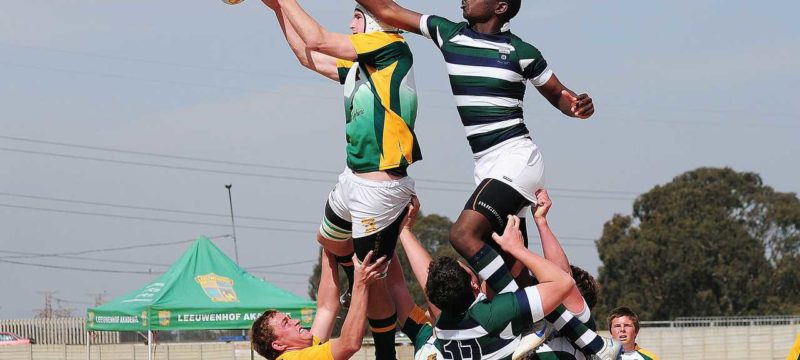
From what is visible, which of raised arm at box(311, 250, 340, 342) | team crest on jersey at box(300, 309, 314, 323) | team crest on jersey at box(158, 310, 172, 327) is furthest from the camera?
team crest on jersey at box(158, 310, 172, 327)

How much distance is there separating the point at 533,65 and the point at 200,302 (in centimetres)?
1546

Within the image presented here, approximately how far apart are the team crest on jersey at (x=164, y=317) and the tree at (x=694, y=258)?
4898 cm

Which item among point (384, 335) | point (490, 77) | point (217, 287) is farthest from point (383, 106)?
point (217, 287)

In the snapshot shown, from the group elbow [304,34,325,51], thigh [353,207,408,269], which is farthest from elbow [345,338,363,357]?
elbow [304,34,325,51]

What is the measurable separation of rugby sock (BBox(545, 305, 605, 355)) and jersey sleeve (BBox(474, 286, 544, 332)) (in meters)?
0.30

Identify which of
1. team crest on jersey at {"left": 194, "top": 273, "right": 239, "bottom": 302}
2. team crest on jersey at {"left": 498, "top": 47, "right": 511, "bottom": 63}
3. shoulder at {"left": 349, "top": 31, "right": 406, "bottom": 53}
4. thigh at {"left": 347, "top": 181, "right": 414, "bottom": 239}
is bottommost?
team crest on jersey at {"left": 194, "top": 273, "right": 239, "bottom": 302}

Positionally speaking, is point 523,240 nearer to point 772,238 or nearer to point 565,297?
point 565,297

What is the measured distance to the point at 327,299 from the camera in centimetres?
910

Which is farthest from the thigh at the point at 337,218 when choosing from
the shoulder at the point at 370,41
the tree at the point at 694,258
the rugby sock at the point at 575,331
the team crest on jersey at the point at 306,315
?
the tree at the point at 694,258

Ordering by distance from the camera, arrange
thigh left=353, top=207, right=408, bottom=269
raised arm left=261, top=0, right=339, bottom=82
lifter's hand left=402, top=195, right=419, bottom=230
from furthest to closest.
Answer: raised arm left=261, top=0, right=339, bottom=82, lifter's hand left=402, top=195, right=419, bottom=230, thigh left=353, top=207, right=408, bottom=269

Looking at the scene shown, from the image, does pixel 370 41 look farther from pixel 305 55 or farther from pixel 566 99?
pixel 566 99

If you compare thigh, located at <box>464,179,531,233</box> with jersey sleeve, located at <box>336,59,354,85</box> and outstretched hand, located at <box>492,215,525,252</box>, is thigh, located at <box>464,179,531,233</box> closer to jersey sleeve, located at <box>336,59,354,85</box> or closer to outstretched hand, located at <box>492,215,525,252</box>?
outstretched hand, located at <box>492,215,525,252</box>

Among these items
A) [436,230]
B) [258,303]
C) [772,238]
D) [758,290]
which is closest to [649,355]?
[258,303]

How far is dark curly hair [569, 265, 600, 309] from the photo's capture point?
8.05 meters
